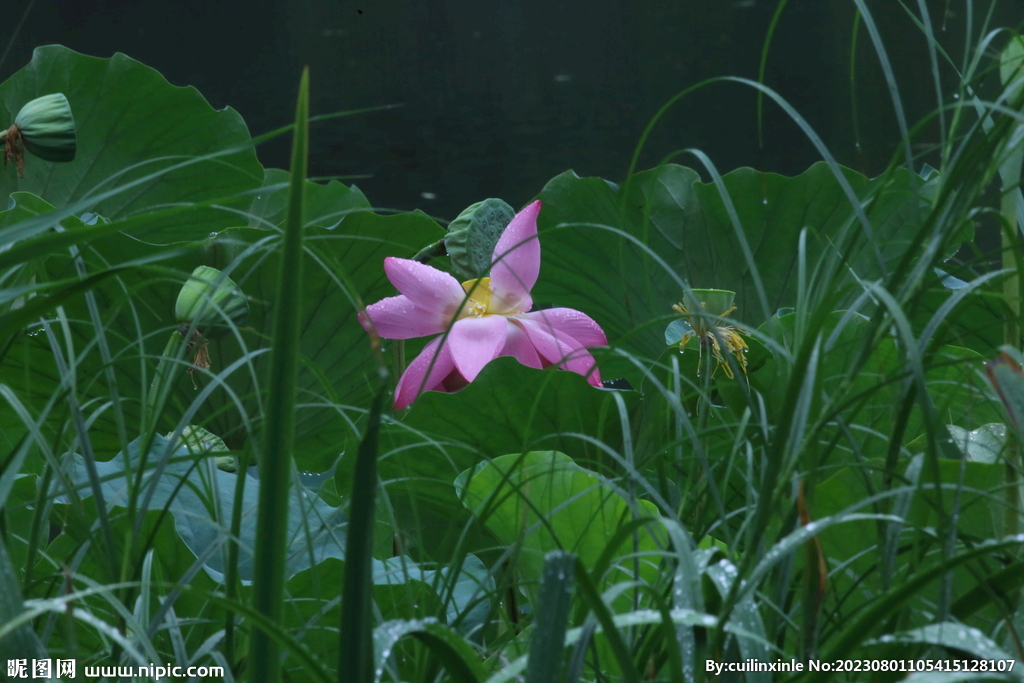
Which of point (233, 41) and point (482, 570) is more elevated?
point (233, 41)

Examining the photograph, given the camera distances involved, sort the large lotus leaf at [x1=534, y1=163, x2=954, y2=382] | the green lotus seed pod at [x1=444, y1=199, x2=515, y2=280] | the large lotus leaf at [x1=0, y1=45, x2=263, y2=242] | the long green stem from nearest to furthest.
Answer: the long green stem
the green lotus seed pod at [x1=444, y1=199, x2=515, y2=280]
the large lotus leaf at [x1=534, y1=163, x2=954, y2=382]
the large lotus leaf at [x1=0, y1=45, x2=263, y2=242]

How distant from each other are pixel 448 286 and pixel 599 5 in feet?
15.2

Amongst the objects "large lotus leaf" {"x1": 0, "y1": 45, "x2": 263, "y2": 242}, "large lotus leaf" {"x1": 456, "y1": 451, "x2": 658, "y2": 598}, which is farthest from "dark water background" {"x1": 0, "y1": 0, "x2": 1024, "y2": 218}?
"large lotus leaf" {"x1": 456, "y1": 451, "x2": 658, "y2": 598}

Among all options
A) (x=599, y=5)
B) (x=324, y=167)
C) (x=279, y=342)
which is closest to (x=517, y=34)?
(x=599, y=5)

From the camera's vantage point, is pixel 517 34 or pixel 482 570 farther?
pixel 517 34

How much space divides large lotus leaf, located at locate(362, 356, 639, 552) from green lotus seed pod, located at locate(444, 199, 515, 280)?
0.06 meters

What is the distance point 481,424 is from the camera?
397mm

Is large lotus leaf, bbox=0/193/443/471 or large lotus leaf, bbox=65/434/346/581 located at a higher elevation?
large lotus leaf, bbox=0/193/443/471

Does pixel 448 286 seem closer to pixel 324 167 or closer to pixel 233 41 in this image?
pixel 324 167

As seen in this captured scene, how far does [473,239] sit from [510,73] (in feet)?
10.9

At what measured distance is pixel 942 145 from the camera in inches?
9.3

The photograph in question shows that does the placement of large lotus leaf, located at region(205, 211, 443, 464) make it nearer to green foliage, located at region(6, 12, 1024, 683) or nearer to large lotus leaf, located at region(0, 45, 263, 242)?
green foliage, located at region(6, 12, 1024, 683)

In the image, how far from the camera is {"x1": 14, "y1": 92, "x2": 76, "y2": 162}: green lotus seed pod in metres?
0.49

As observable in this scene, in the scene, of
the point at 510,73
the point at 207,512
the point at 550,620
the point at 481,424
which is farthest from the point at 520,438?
the point at 510,73
